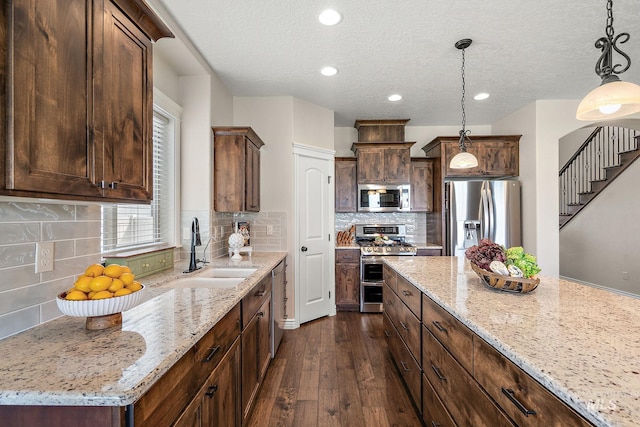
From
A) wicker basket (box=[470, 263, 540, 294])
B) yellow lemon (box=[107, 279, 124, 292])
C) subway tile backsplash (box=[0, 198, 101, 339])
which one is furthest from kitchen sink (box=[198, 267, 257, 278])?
wicker basket (box=[470, 263, 540, 294])

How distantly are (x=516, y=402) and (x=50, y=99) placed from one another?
176 cm

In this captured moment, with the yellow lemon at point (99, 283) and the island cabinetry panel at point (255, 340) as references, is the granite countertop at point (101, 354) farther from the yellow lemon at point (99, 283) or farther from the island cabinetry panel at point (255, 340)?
the island cabinetry panel at point (255, 340)

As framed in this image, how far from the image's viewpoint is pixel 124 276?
118 centimetres

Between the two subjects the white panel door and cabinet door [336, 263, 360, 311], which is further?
cabinet door [336, 263, 360, 311]

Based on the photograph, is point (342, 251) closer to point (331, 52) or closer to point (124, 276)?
point (331, 52)

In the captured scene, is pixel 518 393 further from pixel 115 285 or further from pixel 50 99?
pixel 50 99

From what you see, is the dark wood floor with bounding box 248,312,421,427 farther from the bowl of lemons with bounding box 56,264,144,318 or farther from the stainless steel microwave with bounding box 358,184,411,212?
the stainless steel microwave with bounding box 358,184,411,212

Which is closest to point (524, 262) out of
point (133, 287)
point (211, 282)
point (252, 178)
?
point (133, 287)

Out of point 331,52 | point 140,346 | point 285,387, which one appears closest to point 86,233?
point 140,346

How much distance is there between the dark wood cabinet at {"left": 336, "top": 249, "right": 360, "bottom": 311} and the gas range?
0.27 metres

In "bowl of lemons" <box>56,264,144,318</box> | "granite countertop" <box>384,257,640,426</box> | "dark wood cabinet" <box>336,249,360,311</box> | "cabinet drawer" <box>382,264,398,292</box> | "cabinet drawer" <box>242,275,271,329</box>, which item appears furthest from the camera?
"dark wood cabinet" <box>336,249,360,311</box>

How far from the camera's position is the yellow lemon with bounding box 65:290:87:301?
106 centimetres

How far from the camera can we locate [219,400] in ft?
4.50

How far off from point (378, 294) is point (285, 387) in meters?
2.13
